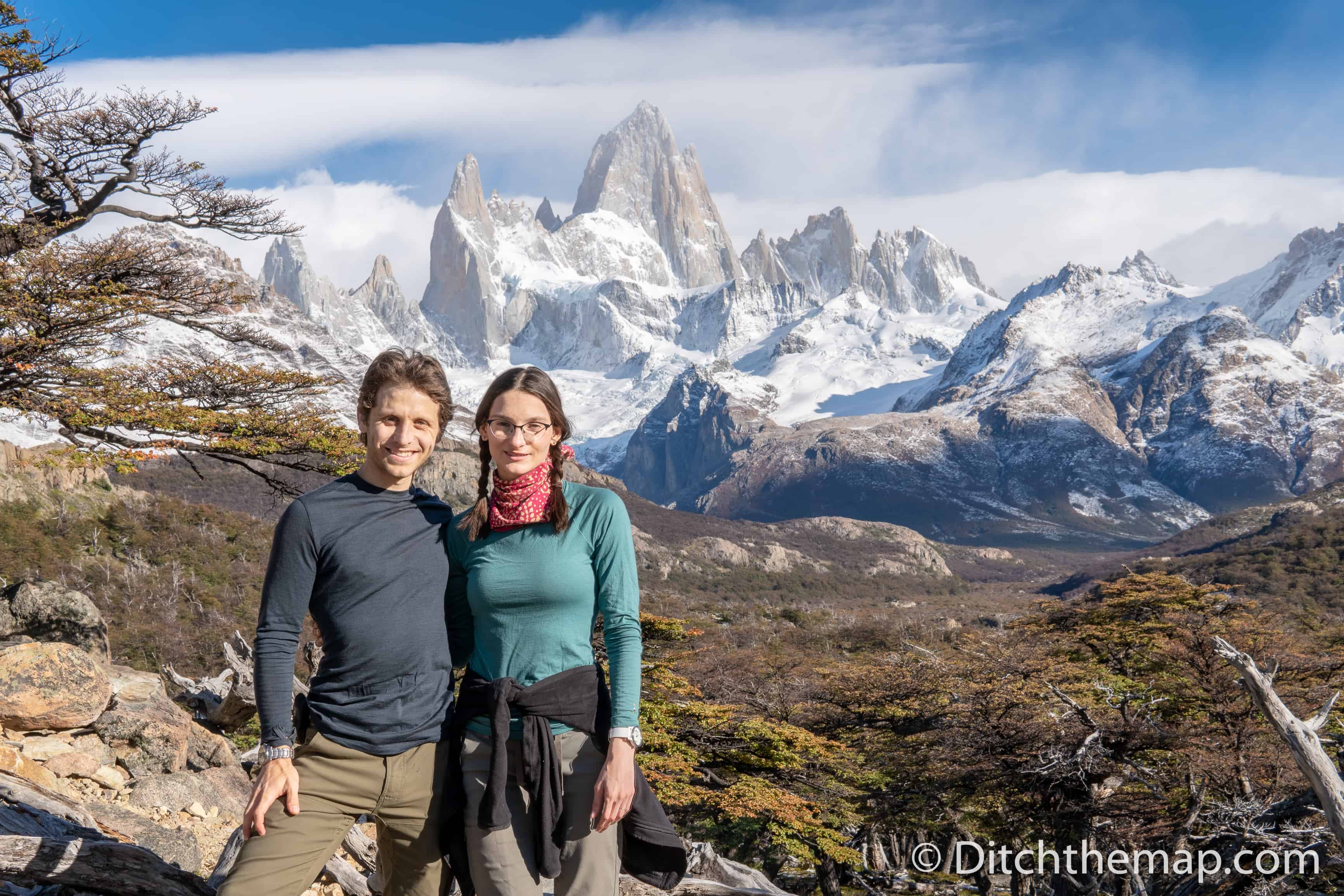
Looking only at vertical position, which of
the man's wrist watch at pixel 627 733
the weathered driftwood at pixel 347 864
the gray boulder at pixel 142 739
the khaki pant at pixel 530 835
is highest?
the man's wrist watch at pixel 627 733

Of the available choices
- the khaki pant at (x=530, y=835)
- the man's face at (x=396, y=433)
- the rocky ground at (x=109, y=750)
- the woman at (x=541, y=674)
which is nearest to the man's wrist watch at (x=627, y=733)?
the woman at (x=541, y=674)

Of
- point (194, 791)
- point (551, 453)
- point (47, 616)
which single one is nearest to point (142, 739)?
point (194, 791)

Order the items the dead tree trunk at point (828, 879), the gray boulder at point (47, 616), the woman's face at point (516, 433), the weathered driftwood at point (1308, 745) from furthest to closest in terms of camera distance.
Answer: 1. the dead tree trunk at point (828, 879)
2. the gray boulder at point (47, 616)
3. the weathered driftwood at point (1308, 745)
4. the woman's face at point (516, 433)

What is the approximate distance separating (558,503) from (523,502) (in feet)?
0.46

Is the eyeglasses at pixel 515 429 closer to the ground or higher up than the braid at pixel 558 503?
higher up

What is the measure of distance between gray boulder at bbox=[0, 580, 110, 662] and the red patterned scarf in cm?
1120

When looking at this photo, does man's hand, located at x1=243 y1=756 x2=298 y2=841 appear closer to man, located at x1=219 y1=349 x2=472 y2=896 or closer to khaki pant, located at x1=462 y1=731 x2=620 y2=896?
man, located at x1=219 y1=349 x2=472 y2=896

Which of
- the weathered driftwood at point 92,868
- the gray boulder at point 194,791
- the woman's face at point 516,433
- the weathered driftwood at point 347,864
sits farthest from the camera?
the gray boulder at point 194,791

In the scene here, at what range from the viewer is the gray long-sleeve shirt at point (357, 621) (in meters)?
3.33

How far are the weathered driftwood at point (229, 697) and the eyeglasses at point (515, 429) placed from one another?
878 centimetres

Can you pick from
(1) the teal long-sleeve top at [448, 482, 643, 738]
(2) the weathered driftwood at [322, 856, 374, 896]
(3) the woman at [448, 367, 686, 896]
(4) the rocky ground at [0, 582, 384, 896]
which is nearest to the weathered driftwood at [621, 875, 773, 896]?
(2) the weathered driftwood at [322, 856, 374, 896]

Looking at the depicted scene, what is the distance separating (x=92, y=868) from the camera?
4500 mm

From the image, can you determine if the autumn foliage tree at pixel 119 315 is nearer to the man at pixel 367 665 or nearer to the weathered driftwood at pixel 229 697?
the weathered driftwood at pixel 229 697

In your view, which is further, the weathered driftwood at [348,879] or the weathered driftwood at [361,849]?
the weathered driftwood at [361,849]
